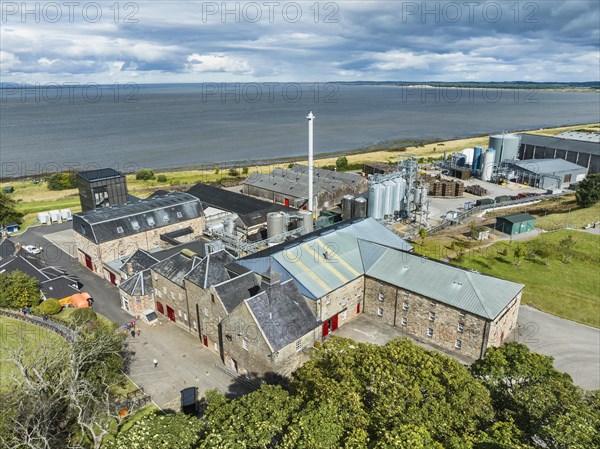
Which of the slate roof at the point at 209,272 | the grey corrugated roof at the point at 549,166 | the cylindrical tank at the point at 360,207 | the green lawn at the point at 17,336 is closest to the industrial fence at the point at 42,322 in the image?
the green lawn at the point at 17,336

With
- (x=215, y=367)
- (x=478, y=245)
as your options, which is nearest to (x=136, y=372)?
(x=215, y=367)

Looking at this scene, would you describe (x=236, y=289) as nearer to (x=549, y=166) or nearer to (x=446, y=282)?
(x=446, y=282)

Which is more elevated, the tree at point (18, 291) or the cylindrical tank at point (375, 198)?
the cylindrical tank at point (375, 198)

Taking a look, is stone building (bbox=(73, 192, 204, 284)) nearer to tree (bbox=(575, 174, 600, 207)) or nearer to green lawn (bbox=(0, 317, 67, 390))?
green lawn (bbox=(0, 317, 67, 390))

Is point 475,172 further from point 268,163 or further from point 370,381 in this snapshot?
point 370,381

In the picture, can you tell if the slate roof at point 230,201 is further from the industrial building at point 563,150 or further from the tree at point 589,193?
the industrial building at point 563,150

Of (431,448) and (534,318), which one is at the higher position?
(431,448)
